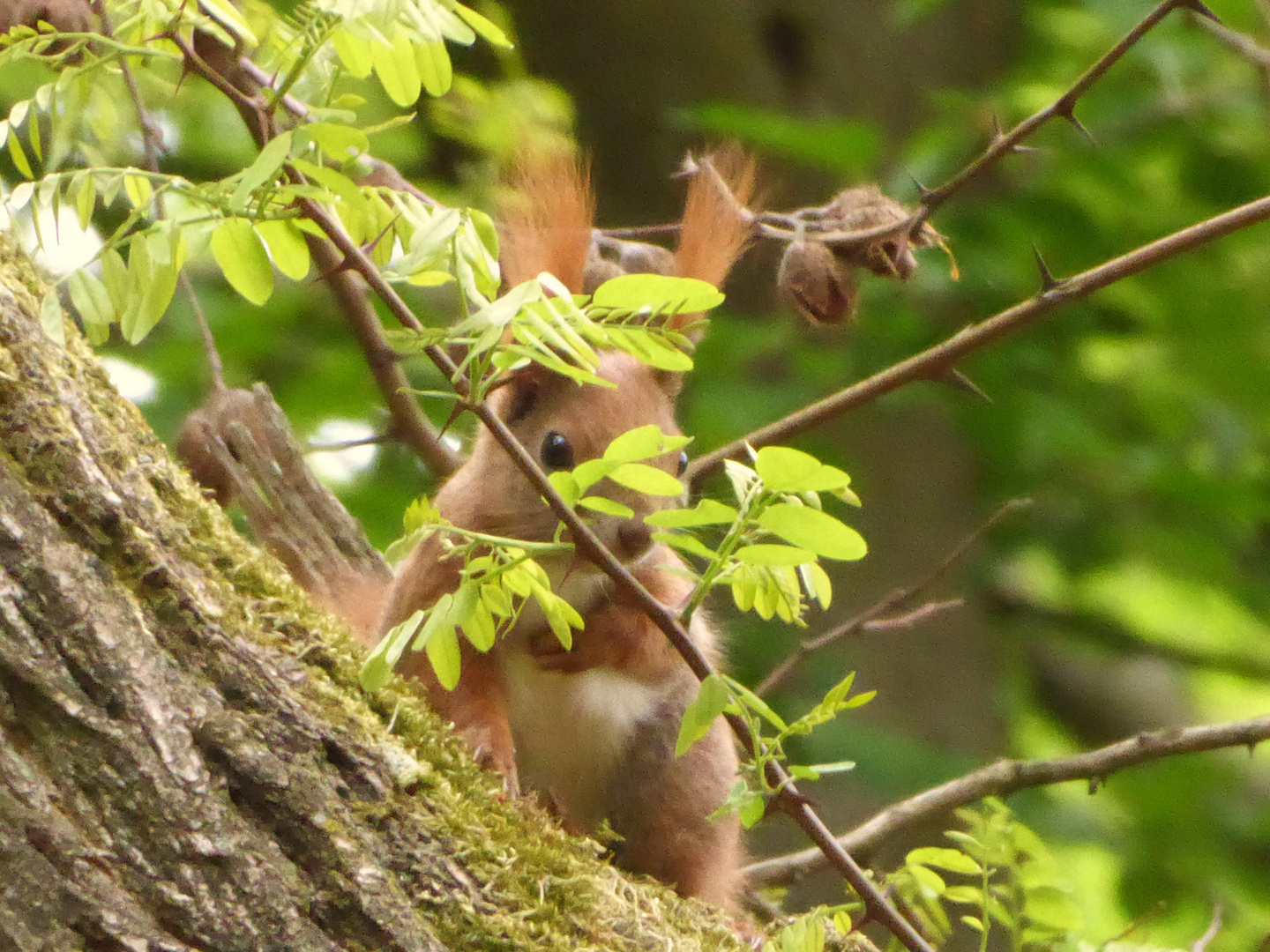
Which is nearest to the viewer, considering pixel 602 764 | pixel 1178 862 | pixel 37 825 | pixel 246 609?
pixel 37 825

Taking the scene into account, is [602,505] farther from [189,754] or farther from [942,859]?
[942,859]

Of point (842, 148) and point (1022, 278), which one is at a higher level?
point (842, 148)

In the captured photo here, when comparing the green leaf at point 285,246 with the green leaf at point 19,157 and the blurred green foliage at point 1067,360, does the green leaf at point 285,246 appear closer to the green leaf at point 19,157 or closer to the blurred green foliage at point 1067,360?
the green leaf at point 19,157

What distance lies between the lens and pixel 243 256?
1066 mm

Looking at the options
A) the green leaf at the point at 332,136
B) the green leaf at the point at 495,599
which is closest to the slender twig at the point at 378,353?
the green leaf at the point at 332,136

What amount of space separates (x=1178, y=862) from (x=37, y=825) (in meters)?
3.40

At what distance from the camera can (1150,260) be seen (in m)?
1.40

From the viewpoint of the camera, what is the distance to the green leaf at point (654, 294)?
103 centimetres

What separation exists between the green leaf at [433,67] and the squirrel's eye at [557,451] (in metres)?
0.68

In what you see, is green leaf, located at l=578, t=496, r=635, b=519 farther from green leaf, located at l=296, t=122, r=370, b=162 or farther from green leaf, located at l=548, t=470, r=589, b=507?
green leaf, located at l=296, t=122, r=370, b=162

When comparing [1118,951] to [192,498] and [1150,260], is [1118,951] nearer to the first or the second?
[1150,260]

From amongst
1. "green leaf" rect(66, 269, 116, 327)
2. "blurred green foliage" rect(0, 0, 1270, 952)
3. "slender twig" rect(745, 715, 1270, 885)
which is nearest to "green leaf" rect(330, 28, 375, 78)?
"green leaf" rect(66, 269, 116, 327)

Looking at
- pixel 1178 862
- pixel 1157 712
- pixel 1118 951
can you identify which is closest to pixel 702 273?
pixel 1118 951

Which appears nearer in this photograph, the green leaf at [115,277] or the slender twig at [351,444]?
the green leaf at [115,277]
